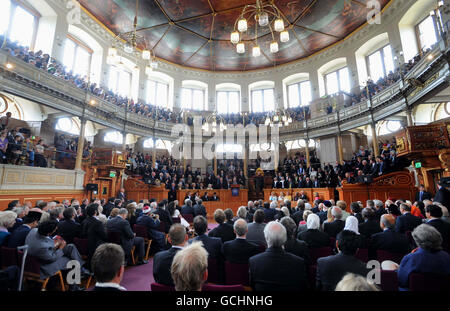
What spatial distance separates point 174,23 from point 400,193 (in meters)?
14.5

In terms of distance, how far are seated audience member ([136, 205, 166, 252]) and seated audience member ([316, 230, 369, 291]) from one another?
3.86 m

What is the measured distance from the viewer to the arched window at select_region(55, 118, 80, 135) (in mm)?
12914

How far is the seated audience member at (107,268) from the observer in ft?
4.88

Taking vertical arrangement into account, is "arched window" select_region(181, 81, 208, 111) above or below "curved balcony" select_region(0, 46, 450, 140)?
above

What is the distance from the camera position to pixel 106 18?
13359mm

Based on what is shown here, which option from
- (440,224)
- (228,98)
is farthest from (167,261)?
(228,98)

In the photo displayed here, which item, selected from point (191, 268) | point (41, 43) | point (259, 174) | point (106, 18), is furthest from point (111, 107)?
point (191, 268)

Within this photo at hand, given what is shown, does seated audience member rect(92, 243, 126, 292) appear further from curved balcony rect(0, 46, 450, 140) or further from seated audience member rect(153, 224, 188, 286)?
curved balcony rect(0, 46, 450, 140)

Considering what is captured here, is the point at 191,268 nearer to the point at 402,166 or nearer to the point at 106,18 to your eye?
the point at 402,166

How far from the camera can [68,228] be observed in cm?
396

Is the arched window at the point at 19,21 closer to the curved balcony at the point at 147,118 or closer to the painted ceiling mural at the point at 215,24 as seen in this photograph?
the painted ceiling mural at the point at 215,24

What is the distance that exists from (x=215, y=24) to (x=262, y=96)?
7.56 metres

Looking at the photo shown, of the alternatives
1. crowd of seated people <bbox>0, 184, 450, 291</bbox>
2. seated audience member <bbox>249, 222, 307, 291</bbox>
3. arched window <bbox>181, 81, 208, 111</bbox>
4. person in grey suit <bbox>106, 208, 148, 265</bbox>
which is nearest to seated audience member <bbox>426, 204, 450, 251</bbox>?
crowd of seated people <bbox>0, 184, 450, 291</bbox>

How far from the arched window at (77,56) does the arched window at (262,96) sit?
12300 mm
